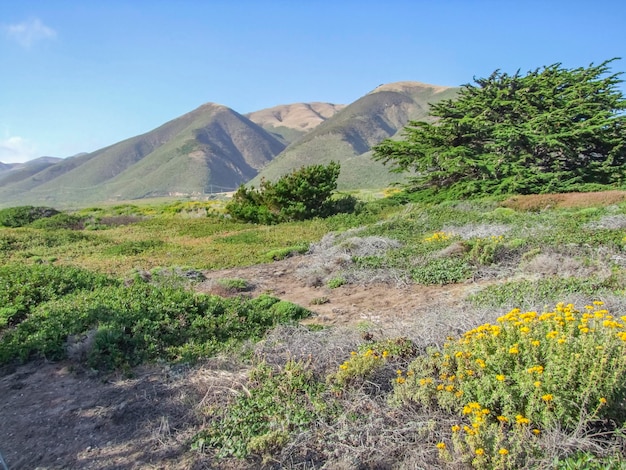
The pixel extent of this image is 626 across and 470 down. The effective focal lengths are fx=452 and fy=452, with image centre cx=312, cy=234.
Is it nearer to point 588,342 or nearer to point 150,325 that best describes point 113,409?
point 150,325

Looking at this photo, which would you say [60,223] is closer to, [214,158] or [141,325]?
[141,325]

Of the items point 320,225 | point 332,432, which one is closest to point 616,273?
point 332,432

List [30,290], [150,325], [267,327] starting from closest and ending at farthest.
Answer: [150,325], [267,327], [30,290]

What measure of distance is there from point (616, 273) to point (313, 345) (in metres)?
4.52

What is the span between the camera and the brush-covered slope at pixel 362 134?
58284mm

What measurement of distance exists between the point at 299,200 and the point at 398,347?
50.8ft

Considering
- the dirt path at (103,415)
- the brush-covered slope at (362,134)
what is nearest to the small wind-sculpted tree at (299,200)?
the brush-covered slope at (362,134)

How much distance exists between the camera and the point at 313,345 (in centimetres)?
443

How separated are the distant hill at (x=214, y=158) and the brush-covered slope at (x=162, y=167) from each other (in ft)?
0.79

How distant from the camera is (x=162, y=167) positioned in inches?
4732

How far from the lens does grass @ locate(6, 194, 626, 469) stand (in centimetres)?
287

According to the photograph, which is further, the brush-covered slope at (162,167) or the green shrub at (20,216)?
the brush-covered slope at (162,167)

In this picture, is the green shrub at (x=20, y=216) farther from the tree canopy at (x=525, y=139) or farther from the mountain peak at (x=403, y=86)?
the mountain peak at (x=403, y=86)

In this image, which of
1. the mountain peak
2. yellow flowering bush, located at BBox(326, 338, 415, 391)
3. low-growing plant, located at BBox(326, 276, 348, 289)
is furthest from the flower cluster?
the mountain peak
